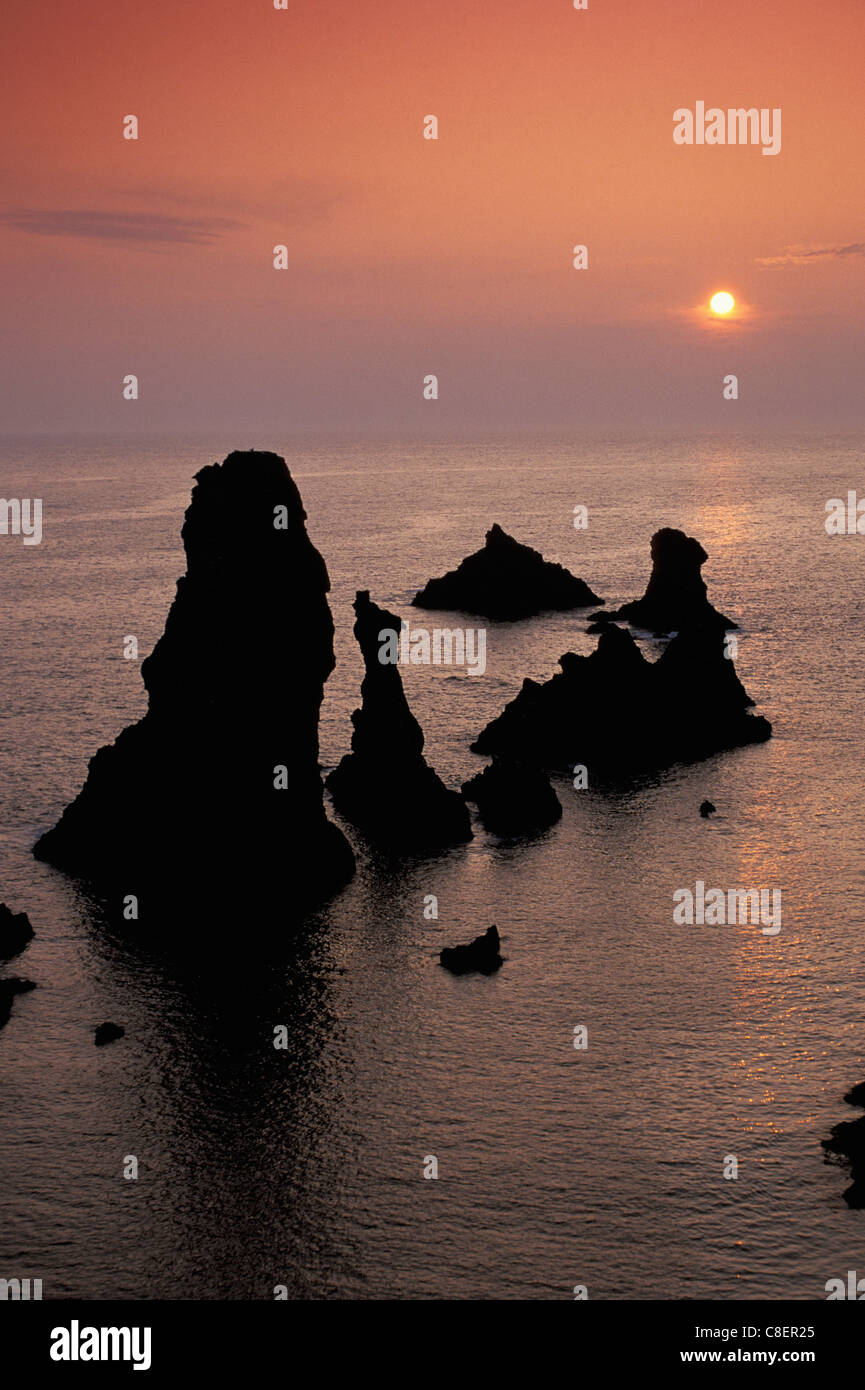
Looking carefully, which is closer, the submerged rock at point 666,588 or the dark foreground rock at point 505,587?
the submerged rock at point 666,588

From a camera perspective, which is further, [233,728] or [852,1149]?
[233,728]

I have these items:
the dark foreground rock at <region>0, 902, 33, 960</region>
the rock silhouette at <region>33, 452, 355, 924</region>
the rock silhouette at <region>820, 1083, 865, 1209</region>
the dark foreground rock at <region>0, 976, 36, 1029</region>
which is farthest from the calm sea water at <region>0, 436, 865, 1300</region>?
the rock silhouette at <region>33, 452, 355, 924</region>

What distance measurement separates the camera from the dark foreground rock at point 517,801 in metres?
89.8

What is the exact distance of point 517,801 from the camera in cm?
9025

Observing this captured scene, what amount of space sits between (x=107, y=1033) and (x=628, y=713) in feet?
191

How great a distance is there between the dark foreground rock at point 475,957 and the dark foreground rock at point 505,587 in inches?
4200

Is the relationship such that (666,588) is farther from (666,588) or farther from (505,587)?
(505,587)

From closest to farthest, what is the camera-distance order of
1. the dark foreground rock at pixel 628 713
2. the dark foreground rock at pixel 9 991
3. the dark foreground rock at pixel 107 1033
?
the dark foreground rock at pixel 107 1033 < the dark foreground rock at pixel 9 991 < the dark foreground rock at pixel 628 713

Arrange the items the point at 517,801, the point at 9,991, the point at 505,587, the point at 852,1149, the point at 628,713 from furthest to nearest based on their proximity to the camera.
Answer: the point at 505,587 < the point at 628,713 < the point at 517,801 < the point at 9,991 < the point at 852,1149

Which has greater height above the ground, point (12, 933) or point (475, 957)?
point (12, 933)

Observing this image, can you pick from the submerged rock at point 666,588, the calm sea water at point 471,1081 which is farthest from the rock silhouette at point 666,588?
the calm sea water at point 471,1081

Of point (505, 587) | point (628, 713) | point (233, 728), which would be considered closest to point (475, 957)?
point (233, 728)

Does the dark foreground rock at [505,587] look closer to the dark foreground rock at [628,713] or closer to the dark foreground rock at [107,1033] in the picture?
the dark foreground rock at [628,713]
